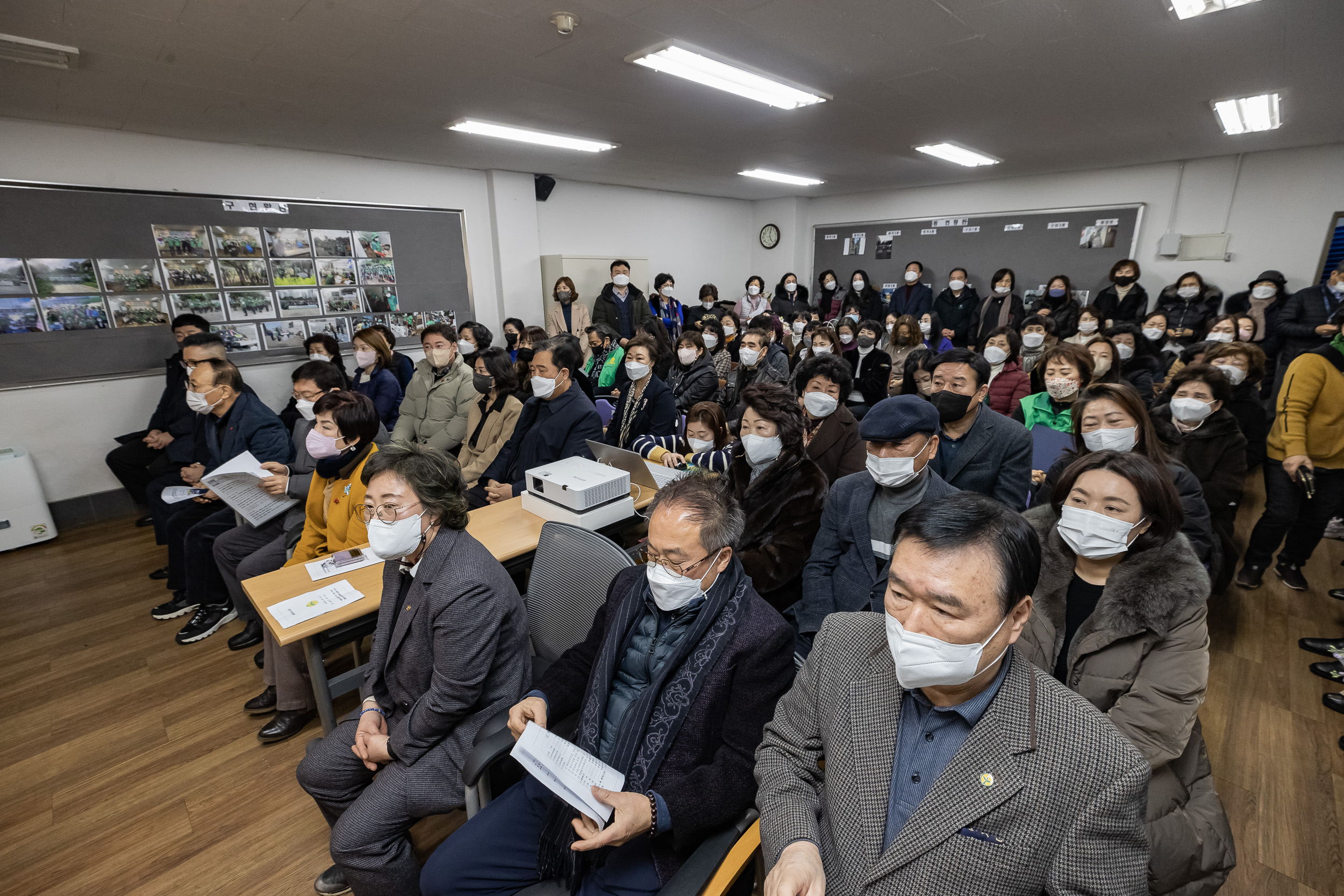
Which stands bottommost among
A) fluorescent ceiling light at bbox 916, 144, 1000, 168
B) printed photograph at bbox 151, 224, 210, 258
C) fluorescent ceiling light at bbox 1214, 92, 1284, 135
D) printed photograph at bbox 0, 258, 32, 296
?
printed photograph at bbox 0, 258, 32, 296

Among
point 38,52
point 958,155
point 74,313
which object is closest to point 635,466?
point 38,52

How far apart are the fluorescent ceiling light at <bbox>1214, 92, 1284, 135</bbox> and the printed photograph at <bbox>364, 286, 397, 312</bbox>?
24.2 ft

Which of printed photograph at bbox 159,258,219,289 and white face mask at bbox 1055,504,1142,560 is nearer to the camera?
white face mask at bbox 1055,504,1142,560

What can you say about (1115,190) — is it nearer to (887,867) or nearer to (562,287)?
(562,287)

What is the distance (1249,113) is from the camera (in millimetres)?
4391

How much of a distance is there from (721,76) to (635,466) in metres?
2.56

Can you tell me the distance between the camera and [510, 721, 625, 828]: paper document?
4.02 feet

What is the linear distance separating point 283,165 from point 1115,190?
924 cm

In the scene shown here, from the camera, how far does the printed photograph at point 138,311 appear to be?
4.70 m

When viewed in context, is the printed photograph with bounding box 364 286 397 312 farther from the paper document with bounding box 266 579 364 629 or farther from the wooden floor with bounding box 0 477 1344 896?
the paper document with bounding box 266 579 364 629

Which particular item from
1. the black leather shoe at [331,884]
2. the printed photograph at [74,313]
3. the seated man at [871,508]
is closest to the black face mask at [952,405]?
the seated man at [871,508]

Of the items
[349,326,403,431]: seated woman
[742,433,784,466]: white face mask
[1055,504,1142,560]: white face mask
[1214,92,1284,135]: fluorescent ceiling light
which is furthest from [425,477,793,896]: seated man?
[1214,92,1284,135]: fluorescent ceiling light

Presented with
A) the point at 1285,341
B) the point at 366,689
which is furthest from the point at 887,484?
the point at 1285,341

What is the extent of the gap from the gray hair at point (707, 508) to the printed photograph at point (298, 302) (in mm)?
5704
